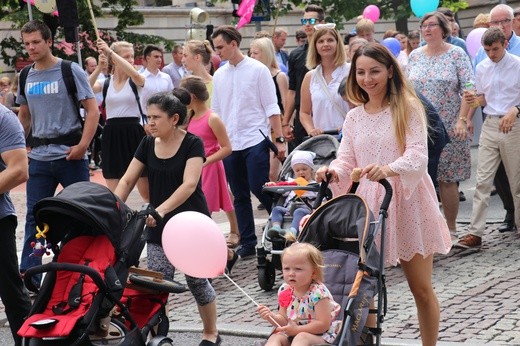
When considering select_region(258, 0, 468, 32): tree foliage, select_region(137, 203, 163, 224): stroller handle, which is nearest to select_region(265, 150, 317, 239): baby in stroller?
select_region(137, 203, 163, 224): stroller handle

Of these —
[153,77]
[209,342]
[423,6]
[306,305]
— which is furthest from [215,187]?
[423,6]

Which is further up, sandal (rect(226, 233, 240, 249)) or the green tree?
the green tree

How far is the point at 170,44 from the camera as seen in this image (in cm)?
2914

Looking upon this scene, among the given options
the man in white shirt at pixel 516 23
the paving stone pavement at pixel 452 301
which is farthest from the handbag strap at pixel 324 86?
the man in white shirt at pixel 516 23

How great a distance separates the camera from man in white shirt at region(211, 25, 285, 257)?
34.3 feet

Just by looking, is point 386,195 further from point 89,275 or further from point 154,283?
point 89,275

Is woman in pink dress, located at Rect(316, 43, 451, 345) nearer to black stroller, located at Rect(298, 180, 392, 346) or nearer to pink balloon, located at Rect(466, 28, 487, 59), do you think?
black stroller, located at Rect(298, 180, 392, 346)

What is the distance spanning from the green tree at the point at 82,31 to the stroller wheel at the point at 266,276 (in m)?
15.6

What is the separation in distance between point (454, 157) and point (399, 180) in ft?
15.0

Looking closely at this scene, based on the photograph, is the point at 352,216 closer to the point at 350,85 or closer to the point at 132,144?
the point at 350,85

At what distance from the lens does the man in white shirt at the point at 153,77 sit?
12051 mm

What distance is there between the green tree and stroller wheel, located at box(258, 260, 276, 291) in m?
15.6

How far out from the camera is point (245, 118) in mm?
10516

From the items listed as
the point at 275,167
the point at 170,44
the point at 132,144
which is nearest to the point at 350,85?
the point at 132,144
